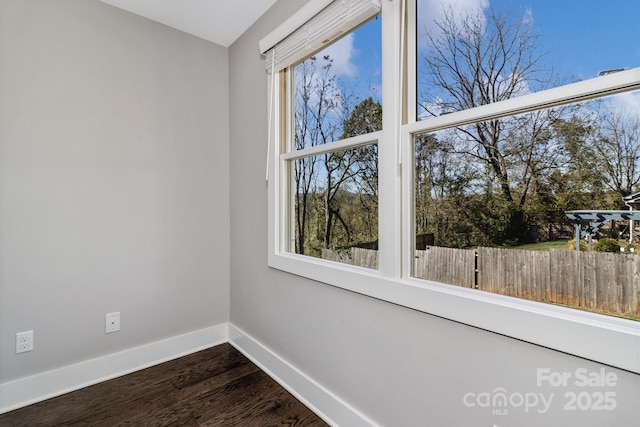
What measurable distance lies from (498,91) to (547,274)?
0.65 metres

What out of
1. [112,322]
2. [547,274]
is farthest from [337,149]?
[112,322]

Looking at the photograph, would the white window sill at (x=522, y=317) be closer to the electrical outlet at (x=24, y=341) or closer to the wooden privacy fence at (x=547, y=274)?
the wooden privacy fence at (x=547, y=274)

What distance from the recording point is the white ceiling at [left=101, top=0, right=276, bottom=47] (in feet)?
6.66

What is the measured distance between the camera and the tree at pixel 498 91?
1035mm

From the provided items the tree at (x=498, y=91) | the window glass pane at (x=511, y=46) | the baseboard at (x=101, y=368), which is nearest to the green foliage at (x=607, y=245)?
the tree at (x=498, y=91)

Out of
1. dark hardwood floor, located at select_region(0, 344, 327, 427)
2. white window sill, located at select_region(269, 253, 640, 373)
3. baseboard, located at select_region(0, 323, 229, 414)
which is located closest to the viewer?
white window sill, located at select_region(269, 253, 640, 373)

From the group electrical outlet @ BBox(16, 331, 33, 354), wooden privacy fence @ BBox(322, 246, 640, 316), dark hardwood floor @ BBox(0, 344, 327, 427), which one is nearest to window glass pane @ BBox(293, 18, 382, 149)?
wooden privacy fence @ BBox(322, 246, 640, 316)

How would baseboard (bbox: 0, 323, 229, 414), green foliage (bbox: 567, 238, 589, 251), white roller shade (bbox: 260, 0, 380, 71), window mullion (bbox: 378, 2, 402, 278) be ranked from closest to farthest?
1. green foliage (bbox: 567, 238, 589, 251)
2. window mullion (bbox: 378, 2, 402, 278)
3. white roller shade (bbox: 260, 0, 380, 71)
4. baseboard (bbox: 0, 323, 229, 414)

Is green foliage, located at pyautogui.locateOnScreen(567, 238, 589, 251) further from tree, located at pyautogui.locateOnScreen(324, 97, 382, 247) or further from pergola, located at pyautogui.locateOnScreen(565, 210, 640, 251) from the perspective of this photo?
tree, located at pyautogui.locateOnScreen(324, 97, 382, 247)

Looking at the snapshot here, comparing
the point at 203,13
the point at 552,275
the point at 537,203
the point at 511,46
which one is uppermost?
the point at 203,13

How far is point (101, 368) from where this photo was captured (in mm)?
2014

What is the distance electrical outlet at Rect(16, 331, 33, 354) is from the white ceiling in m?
2.11

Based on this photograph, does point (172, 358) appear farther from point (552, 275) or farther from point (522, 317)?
point (552, 275)

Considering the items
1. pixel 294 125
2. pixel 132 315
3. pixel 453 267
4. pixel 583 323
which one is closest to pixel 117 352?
pixel 132 315
